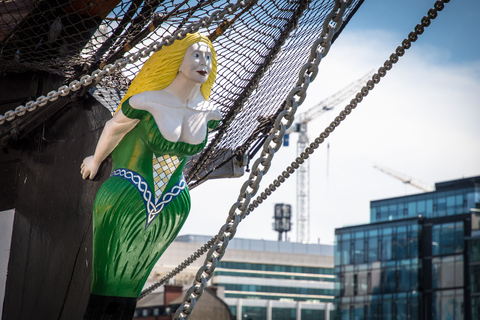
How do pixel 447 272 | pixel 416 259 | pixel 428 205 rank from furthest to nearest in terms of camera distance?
1. pixel 428 205
2. pixel 416 259
3. pixel 447 272

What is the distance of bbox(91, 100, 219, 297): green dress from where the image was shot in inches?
124

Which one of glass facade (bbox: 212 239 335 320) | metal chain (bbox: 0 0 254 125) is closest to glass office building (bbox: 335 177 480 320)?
glass facade (bbox: 212 239 335 320)

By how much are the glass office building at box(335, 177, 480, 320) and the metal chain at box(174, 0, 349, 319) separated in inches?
846

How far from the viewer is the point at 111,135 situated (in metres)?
3.25

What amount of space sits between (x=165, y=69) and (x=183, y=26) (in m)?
0.51

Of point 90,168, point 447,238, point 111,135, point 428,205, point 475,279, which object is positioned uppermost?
point 428,205

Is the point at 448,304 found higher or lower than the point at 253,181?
higher

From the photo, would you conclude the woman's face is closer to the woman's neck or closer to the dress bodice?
the woman's neck

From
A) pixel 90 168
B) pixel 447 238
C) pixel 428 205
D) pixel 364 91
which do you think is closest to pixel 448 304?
pixel 447 238

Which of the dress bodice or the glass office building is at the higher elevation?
the glass office building

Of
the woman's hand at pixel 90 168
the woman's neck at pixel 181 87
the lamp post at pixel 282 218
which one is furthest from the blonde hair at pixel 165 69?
the lamp post at pixel 282 218

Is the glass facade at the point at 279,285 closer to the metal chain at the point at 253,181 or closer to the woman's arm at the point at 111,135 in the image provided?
the woman's arm at the point at 111,135

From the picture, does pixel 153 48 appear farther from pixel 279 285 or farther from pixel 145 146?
pixel 279 285

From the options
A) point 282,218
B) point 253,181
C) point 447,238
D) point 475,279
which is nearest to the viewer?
point 253,181
